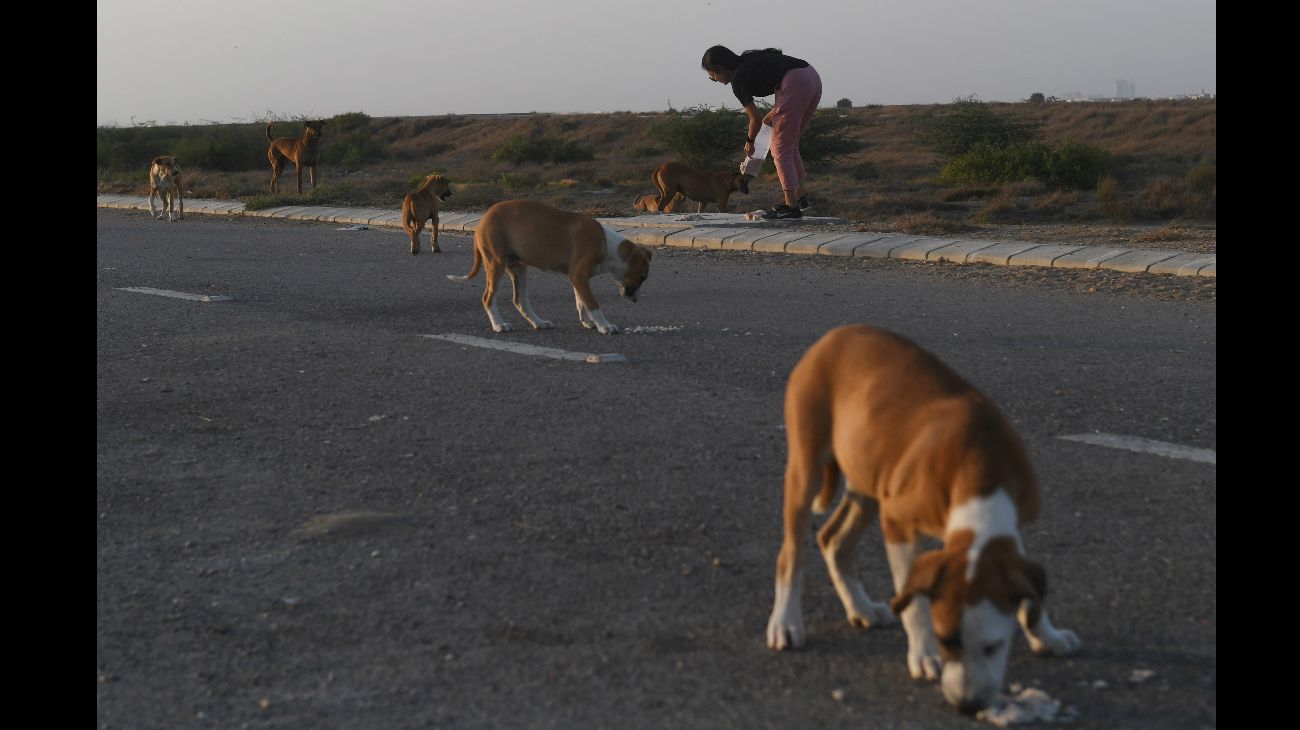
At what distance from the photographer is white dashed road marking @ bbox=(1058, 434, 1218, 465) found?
5766 mm

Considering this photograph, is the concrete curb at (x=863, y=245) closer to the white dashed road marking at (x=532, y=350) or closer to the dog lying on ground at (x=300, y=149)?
the white dashed road marking at (x=532, y=350)

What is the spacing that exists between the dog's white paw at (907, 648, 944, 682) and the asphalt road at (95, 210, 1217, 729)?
3 cm

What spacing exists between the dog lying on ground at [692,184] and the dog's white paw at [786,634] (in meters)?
16.6

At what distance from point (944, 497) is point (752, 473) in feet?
7.73

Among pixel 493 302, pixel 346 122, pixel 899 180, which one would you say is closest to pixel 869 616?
pixel 493 302

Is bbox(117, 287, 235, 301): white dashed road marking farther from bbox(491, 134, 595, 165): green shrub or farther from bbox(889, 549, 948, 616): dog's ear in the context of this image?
bbox(491, 134, 595, 165): green shrub

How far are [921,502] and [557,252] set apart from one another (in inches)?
252

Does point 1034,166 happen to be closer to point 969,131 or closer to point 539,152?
point 969,131

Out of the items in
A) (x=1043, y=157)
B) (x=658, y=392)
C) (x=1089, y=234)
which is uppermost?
(x=1043, y=157)

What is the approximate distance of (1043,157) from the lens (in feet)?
76.6

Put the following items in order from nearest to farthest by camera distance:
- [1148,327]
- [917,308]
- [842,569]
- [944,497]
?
[944,497] → [842,569] → [1148,327] → [917,308]

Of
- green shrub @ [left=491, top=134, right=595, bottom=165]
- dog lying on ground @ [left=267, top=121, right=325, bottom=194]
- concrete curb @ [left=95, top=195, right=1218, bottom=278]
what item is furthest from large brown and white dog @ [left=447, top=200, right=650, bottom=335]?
green shrub @ [left=491, top=134, right=595, bottom=165]
